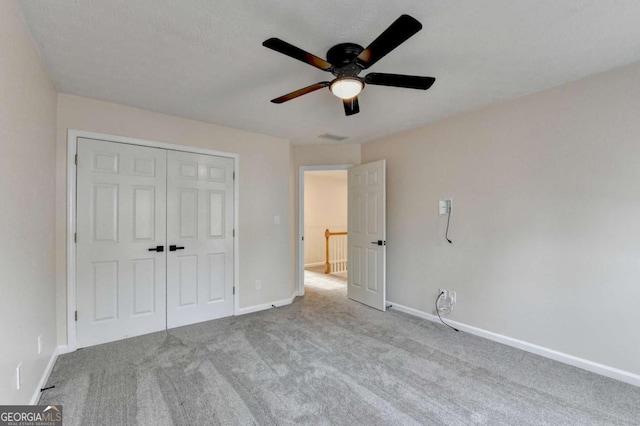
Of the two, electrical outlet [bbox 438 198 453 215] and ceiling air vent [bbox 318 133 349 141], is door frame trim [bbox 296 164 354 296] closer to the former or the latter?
ceiling air vent [bbox 318 133 349 141]

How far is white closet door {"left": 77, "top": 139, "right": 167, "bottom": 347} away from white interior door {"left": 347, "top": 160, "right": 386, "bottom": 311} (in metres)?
2.55

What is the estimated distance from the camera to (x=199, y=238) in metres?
3.44

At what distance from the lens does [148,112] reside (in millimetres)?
3109

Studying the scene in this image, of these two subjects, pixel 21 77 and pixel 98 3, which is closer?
pixel 98 3

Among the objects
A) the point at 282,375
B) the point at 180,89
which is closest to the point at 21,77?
the point at 180,89

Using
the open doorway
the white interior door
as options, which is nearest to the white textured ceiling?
the white interior door

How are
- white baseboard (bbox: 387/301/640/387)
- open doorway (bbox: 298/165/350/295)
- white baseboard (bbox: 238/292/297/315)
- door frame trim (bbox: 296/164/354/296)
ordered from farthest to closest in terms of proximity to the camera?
1. open doorway (bbox: 298/165/350/295)
2. door frame trim (bbox: 296/164/354/296)
3. white baseboard (bbox: 238/292/297/315)
4. white baseboard (bbox: 387/301/640/387)

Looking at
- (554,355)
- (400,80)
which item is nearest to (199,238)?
(400,80)

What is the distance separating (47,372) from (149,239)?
52.1 inches

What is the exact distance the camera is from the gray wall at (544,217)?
2.24 meters

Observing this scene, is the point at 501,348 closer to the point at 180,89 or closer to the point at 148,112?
the point at 180,89

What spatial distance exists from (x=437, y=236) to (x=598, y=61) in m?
2.05

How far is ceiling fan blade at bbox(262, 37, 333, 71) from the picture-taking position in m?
1.47

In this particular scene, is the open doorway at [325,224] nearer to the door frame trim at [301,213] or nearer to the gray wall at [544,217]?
the door frame trim at [301,213]
